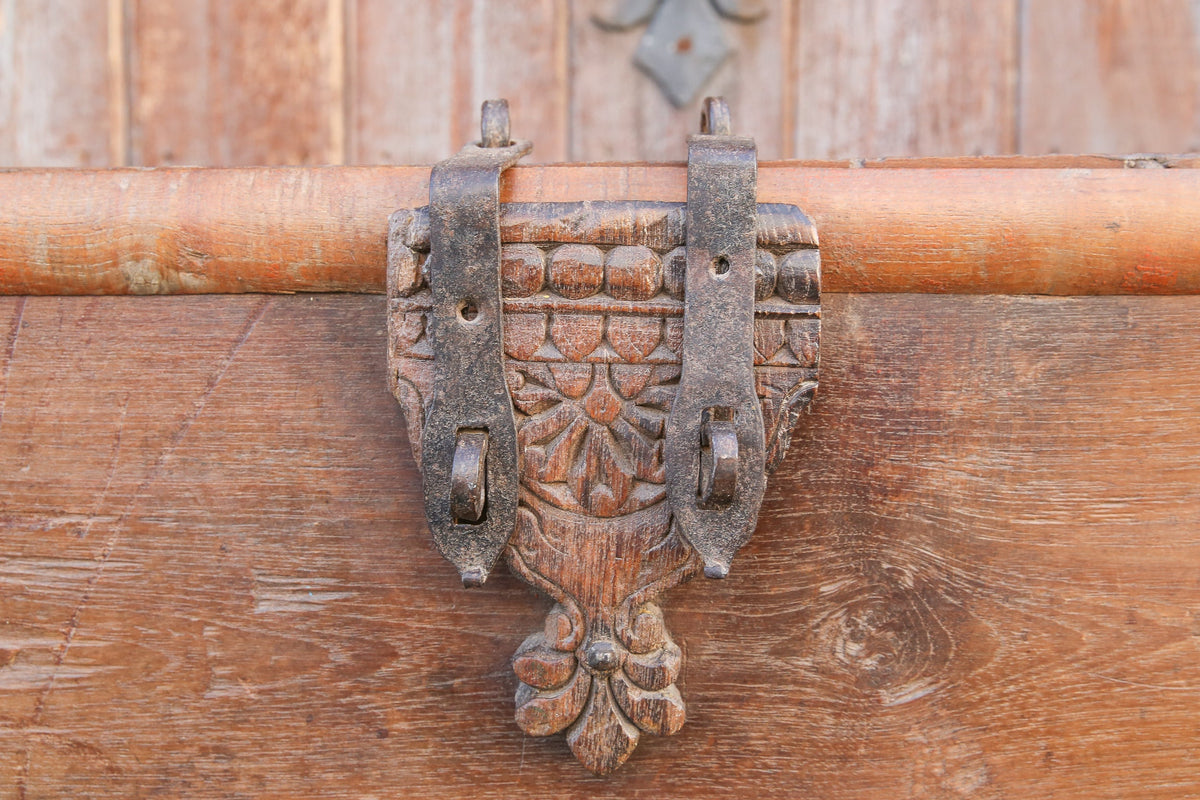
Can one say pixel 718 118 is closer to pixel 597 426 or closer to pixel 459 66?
pixel 597 426

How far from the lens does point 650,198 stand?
0.43m

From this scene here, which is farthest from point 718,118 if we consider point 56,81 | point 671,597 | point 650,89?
point 56,81

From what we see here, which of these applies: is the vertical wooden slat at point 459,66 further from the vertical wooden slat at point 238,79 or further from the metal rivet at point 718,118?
the metal rivet at point 718,118

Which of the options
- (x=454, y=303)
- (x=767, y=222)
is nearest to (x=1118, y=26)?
(x=767, y=222)

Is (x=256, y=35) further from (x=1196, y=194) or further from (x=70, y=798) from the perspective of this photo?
(x=1196, y=194)

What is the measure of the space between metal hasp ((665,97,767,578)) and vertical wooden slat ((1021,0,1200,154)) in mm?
654

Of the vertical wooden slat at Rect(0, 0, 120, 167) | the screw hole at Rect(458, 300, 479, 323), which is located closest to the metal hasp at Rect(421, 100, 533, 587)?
the screw hole at Rect(458, 300, 479, 323)

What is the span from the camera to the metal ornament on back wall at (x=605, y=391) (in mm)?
392

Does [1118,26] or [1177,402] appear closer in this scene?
[1177,402]

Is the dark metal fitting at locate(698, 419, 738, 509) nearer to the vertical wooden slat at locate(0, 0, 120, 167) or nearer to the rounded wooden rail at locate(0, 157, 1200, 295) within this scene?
the rounded wooden rail at locate(0, 157, 1200, 295)

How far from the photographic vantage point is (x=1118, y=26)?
85 centimetres

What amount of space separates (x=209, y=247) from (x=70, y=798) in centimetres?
35

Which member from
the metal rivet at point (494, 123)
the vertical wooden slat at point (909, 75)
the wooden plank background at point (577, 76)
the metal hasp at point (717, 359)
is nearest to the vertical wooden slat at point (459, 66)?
the wooden plank background at point (577, 76)

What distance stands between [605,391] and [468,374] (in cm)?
7
